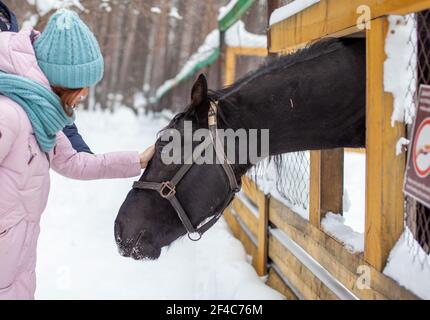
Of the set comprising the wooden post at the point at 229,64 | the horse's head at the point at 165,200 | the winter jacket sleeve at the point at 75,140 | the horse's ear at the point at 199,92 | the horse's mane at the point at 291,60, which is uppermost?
the wooden post at the point at 229,64

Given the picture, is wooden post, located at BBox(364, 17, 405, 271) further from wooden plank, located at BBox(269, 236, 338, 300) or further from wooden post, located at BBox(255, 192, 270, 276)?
wooden post, located at BBox(255, 192, 270, 276)

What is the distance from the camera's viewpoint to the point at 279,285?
3658mm

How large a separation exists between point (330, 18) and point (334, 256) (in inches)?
47.4

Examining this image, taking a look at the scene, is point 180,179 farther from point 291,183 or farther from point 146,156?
point 291,183

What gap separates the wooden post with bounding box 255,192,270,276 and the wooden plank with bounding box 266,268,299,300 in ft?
0.38

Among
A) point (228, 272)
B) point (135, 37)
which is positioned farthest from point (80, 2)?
point (135, 37)

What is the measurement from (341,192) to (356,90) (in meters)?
0.76

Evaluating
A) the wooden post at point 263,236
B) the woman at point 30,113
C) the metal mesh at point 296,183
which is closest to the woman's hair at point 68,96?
the woman at point 30,113

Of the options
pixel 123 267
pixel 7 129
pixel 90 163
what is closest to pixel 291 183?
pixel 123 267

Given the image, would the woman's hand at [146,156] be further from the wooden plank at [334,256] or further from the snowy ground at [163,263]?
the wooden plank at [334,256]

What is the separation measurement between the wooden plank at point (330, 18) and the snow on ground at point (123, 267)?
4.20ft

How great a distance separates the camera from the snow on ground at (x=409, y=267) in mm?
1728

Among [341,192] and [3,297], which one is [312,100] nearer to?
[341,192]
